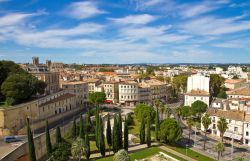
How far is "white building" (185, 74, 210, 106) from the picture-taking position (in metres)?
91.0

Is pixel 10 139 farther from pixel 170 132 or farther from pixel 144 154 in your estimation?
pixel 170 132

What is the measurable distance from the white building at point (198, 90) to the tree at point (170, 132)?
3850 centimetres

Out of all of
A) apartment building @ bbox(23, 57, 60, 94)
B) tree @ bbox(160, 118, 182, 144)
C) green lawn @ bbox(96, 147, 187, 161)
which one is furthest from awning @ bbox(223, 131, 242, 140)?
apartment building @ bbox(23, 57, 60, 94)

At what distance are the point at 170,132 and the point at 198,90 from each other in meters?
45.0

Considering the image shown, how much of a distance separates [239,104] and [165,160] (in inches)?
1311

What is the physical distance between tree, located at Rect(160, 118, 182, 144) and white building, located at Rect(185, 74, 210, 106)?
1516 inches

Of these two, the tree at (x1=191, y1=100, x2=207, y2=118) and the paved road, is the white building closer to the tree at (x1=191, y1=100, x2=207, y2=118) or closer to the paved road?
the tree at (x1=191, y1=100, x2=207, y2=118)

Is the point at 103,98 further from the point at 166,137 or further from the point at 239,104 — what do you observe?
the point at 239,104

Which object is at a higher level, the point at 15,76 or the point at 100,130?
the point at 15,76

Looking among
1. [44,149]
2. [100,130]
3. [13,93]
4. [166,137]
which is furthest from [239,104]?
[13,93]

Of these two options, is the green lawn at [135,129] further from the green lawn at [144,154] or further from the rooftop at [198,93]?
the rooftop at [198,93]

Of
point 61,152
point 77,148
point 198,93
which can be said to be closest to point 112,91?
point 198,93

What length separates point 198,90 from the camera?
312ft

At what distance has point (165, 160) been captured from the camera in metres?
46.4
